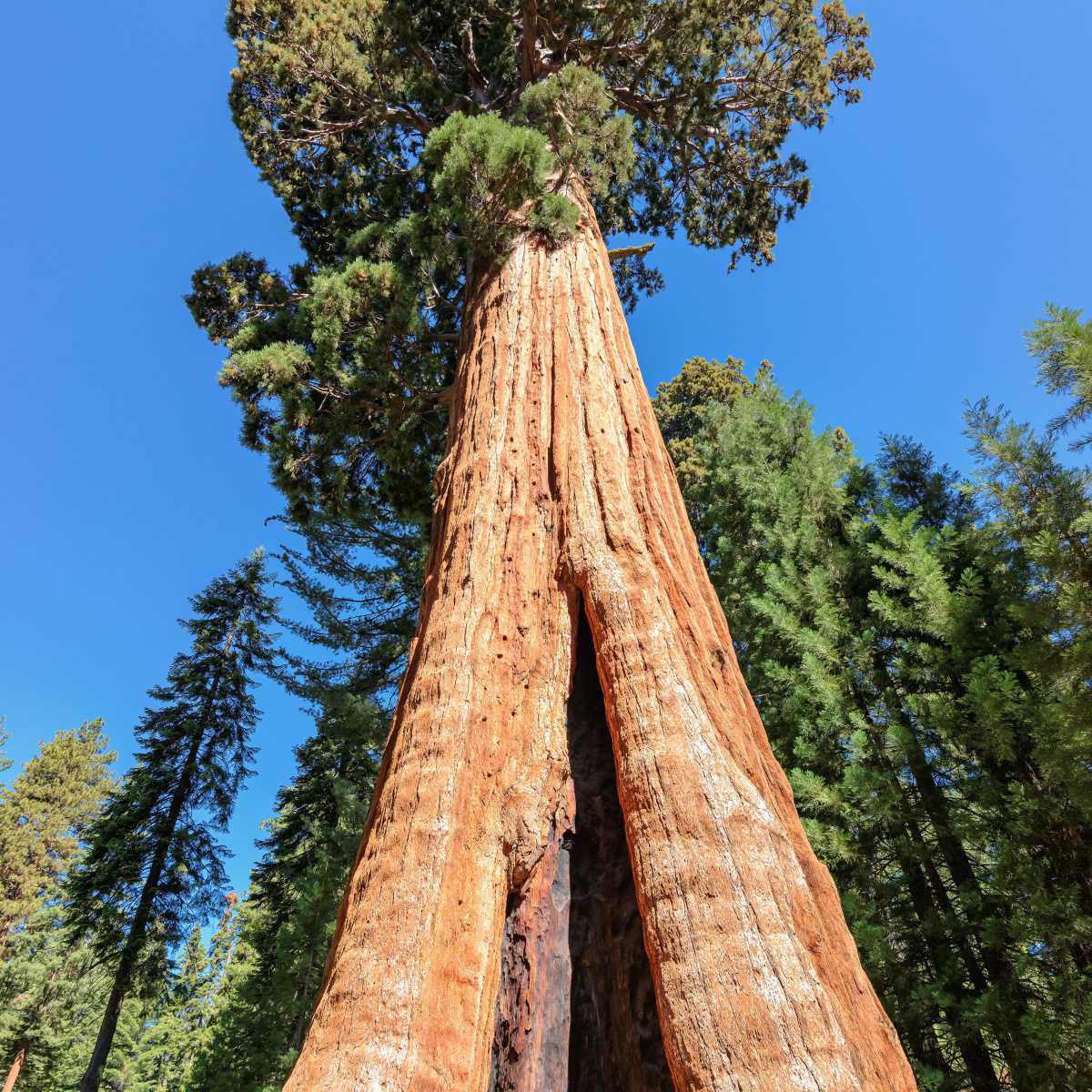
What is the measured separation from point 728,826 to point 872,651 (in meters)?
4.89

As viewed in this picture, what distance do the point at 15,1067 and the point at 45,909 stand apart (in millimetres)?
4527

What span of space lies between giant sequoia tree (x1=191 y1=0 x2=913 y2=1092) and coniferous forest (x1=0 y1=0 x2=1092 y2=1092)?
25mm

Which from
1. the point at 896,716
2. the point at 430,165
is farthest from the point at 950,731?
the point at 430,165

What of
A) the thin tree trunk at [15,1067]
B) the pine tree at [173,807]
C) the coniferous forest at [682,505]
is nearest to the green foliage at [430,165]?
the coniferous forest at [682,505]

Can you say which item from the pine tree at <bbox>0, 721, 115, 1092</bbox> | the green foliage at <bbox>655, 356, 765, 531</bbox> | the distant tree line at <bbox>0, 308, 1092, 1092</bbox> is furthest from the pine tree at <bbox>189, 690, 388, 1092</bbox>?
the green foliage at <bbox>655, 356, 765, 531</bbox>

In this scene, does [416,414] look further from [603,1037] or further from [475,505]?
[603,1037]

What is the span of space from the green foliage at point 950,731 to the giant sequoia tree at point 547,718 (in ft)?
10.3

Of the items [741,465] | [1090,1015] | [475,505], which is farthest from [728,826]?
[741,465]

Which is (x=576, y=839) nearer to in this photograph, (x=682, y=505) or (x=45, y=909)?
(x=682, y=505)

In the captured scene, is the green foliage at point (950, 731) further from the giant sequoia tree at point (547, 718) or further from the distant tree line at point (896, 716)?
the giant sequoia tree at point (547, 718)

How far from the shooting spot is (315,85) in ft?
21.6

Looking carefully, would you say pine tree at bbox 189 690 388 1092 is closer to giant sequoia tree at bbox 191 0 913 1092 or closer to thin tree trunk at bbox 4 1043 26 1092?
giant sequoia tree at bbox 191 0 913 1092

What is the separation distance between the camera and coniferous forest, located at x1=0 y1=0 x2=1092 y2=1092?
9.53ft

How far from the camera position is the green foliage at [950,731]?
3.98 meters
